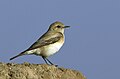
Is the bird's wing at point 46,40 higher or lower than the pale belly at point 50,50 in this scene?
higher

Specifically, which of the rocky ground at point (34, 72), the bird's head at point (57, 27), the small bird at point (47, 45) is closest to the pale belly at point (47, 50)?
the small bird at point (47, 45)

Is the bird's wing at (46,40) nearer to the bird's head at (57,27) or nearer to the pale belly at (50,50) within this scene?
the pale belly at (50,50)

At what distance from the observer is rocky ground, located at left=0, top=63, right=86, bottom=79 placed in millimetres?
12086

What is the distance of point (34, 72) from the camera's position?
41.7ft

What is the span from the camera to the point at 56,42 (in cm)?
1733

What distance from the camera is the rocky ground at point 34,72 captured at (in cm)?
1209

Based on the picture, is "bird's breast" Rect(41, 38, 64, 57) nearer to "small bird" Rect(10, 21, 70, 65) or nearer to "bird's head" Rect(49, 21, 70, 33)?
"small bird" Rect(10, 21, 70, 65)

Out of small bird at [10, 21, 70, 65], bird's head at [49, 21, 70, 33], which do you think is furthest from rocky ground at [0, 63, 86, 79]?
bird's head at [49, 21, 70, 33]

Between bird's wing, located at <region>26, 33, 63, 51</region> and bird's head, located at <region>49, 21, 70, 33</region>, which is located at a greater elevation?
bird's head, located at <region>49, 21, 70, 33</region>

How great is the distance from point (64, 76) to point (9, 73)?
2.12 meters

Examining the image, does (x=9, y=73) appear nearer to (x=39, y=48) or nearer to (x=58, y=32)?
(x=39, y=48)

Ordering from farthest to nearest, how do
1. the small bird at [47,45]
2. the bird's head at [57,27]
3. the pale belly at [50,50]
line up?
the bird's head at [57,27]
the pale belly at [50,50]
the small bird at [47,45]

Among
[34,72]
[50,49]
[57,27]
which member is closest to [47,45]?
[50,49]

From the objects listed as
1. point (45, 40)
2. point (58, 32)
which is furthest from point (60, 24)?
point (45, 40)
